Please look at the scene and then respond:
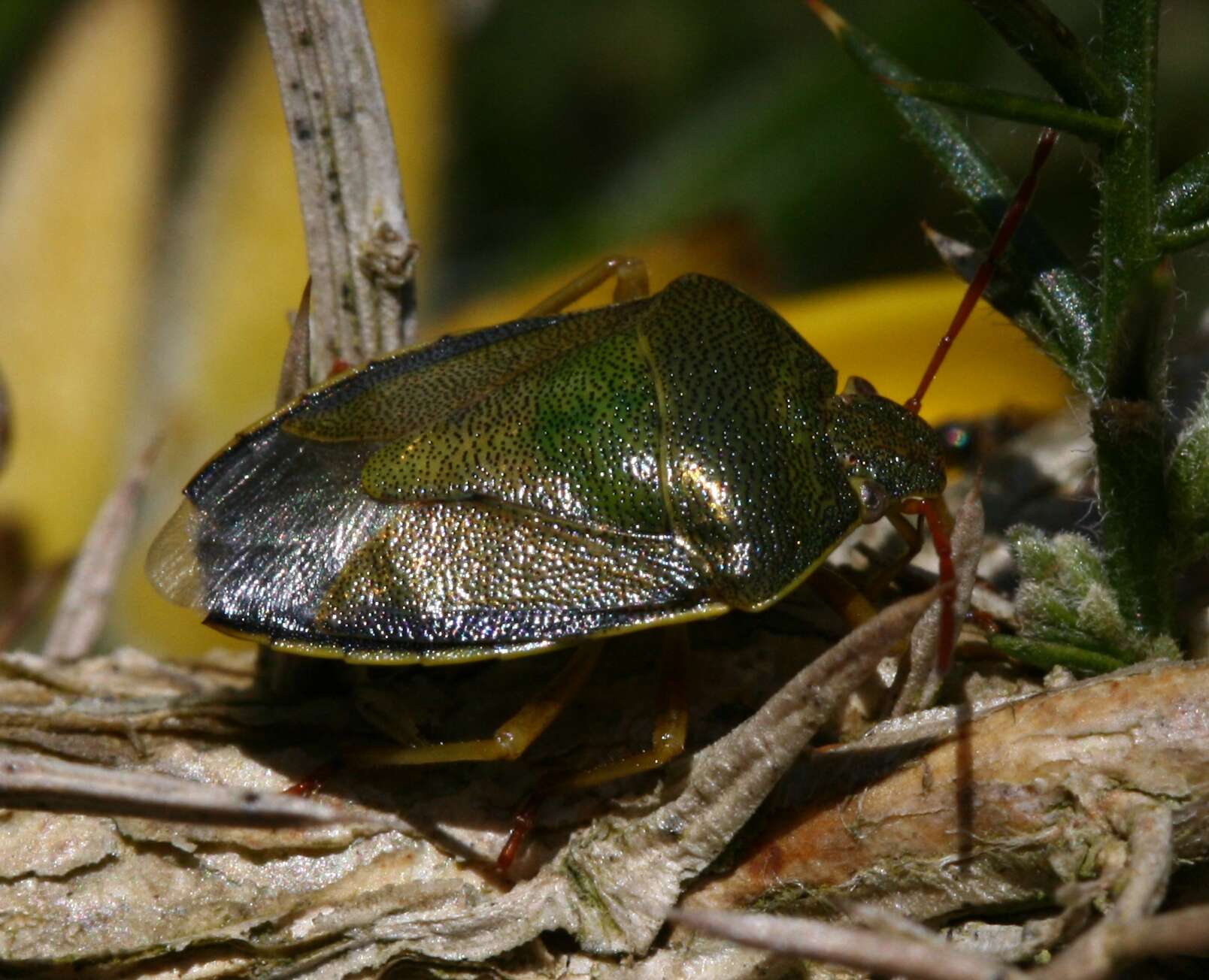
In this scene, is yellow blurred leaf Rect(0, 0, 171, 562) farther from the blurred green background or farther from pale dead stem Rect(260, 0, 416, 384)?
pale dead stem Rect(260, 0, 416, 384)

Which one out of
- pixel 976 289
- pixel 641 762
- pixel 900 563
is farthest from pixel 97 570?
pixel 976 289

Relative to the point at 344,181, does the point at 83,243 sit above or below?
above

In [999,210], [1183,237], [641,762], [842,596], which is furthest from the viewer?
[842,596]

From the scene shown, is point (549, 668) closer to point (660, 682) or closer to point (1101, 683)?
point (660, 682)

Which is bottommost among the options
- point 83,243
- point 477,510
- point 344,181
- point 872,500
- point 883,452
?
point 477,510

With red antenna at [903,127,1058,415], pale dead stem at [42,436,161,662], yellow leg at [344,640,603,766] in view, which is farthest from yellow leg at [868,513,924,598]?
pale dead stem at [42,436,161,662]

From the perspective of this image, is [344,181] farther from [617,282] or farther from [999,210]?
[999,210]
